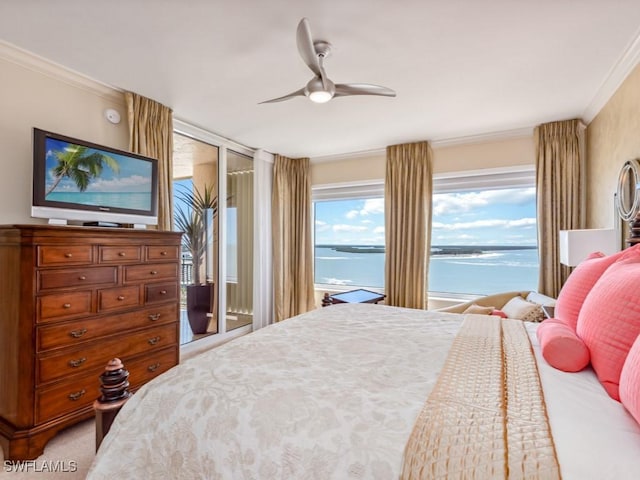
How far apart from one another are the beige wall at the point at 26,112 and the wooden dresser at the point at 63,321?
488 mm

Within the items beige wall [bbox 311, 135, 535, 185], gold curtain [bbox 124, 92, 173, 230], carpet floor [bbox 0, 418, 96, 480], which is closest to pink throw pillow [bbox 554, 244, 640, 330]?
carpet floor [bbox 0, 418, 96, 480]

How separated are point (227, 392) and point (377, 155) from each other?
4114mm

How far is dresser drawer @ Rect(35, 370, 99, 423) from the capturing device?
1.90 m

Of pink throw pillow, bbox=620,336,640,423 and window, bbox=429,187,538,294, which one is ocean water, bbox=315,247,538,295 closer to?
A: window, bbox=429,187,538,294

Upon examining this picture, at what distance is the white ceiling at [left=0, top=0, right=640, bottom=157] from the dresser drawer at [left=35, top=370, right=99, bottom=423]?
2123mm

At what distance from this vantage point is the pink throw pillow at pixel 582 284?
1386 mm

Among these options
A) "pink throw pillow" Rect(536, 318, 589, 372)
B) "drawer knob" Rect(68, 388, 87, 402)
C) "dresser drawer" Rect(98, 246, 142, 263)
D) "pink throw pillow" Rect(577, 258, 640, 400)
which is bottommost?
"drawer knob" Rect(68, 388, 87, 402)

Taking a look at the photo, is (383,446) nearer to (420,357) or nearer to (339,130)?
(420,357)

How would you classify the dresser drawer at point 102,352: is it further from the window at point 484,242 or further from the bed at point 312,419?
the window at point 484,242

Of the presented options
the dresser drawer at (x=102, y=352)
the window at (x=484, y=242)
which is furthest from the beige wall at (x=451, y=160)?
the dresser drawer at (x=102, y=352)

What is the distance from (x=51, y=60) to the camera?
2.32 metres

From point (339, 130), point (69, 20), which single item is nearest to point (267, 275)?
point (339, 130)

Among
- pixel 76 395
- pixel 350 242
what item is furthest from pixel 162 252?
pixel 350 242

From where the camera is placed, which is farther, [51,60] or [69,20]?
[51,60]
